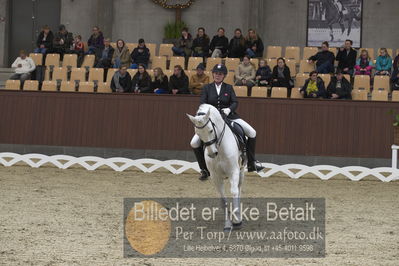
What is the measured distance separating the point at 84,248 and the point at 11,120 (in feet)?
33.1

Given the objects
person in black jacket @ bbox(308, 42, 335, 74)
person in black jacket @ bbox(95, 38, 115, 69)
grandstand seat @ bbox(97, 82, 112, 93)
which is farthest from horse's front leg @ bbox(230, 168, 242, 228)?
person in black jacket @ bbox(95, 38, 115, 69)

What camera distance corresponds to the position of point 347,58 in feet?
66.4

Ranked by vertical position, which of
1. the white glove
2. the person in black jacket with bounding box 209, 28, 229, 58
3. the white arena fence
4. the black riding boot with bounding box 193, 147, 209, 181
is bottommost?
the white arena fence

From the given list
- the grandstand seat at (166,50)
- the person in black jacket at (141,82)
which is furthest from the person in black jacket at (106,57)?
the person in black jacket at (141,82)

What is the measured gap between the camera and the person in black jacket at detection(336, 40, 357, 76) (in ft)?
66.1

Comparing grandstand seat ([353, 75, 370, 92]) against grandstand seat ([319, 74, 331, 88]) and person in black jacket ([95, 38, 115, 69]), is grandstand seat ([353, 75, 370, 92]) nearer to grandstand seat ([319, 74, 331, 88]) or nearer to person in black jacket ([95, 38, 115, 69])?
Result: grandstand seat ([319, 74, 331, 88])

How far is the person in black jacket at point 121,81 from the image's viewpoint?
18797mm

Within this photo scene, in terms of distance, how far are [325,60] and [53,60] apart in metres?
6.82

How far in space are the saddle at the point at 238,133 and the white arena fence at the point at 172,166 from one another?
17.5 ft

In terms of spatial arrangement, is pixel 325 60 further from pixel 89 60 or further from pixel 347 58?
pixel 89 60

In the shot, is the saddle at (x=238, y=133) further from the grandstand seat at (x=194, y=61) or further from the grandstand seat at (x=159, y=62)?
the grandstand seat at (x=159, y=62)

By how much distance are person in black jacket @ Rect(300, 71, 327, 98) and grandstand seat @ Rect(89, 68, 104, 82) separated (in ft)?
15.9

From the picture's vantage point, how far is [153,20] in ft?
82.8

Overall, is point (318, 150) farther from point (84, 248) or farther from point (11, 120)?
point (84, 248)
